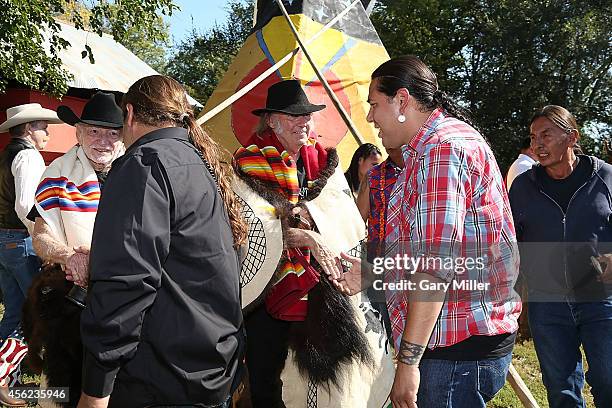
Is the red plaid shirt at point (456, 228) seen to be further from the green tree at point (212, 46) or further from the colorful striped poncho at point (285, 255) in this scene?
the green tree at point (212, 46)

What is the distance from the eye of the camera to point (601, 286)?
3.92m

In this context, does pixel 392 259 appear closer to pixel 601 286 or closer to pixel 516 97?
pixel 601 286

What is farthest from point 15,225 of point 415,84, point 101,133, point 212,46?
point 212,46

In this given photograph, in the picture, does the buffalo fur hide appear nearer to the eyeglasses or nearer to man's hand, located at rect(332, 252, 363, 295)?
man's hand, located at rect(332, 252, 363, 295)

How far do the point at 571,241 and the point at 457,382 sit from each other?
1928 millimetres

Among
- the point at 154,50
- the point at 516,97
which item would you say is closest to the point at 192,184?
the point at 516,97

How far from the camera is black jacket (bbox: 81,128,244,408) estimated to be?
2027mm

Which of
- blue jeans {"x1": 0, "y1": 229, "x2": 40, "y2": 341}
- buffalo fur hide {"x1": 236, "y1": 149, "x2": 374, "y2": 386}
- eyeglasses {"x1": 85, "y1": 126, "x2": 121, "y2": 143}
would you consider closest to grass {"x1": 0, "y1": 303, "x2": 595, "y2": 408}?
blue jeans {"x1": 0, "y1": 229, "x2": 40, "y2": 341}

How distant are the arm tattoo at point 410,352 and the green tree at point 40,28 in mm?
6275

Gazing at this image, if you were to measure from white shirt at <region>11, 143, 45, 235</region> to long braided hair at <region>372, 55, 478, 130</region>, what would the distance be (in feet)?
10.2

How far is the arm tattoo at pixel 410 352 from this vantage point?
226 centimetres

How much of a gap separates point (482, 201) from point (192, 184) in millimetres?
965

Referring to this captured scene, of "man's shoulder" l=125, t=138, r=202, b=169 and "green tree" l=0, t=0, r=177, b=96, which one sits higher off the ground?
"green tree" l=0, t=0, r=177, b=96

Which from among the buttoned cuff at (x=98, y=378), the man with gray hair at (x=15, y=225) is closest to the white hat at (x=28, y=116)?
the man with gray hair at (x=15, y=225)
